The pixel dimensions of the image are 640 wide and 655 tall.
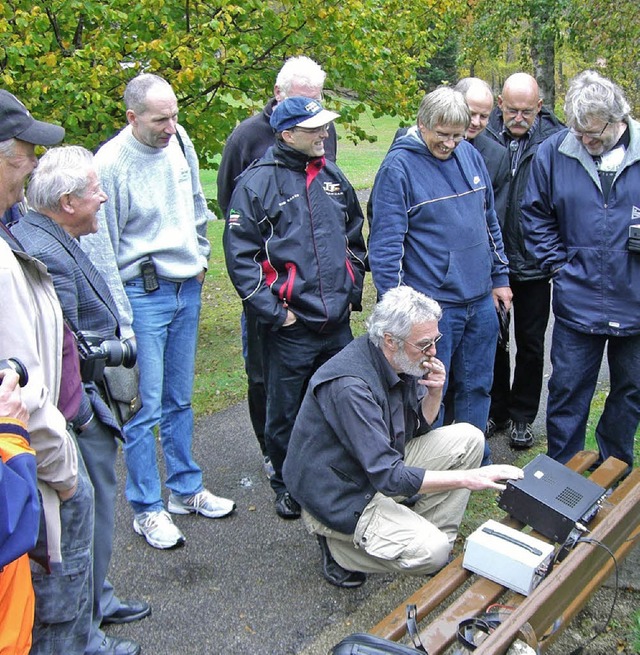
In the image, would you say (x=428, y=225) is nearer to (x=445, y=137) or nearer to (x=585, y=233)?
(x=445, y=137)

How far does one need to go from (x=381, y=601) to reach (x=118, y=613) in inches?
46.1

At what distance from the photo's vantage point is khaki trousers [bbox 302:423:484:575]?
10.9 feet

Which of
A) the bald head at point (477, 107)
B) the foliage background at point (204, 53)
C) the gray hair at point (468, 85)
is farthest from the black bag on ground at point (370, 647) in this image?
the foliage background at point (204, 53)

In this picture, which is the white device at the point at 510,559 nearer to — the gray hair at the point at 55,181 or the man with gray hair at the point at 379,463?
the man with gray hair at the point at 379,463

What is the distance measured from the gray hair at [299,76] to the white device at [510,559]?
256 centimetres

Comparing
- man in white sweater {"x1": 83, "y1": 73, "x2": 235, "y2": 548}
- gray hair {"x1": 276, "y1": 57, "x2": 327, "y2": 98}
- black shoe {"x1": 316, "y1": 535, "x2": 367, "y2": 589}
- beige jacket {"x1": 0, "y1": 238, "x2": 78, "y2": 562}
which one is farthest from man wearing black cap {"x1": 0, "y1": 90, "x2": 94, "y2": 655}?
gray hair {"x1": 276, "y1": 57, "x2": 327, "y2": 98}

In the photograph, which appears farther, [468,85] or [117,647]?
[468,85]

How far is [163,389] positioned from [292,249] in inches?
40.2

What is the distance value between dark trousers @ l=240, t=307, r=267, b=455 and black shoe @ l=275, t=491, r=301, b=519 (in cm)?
45

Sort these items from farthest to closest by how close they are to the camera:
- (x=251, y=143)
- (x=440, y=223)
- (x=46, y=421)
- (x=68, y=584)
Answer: (x=251, y=143) → (x=440, y=223) → (x=68, y=584) → (x=46, y=421)

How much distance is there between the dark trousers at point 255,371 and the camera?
434 cm

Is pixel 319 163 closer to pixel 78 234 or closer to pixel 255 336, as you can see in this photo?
pixel 255 336

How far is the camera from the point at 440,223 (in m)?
4.11

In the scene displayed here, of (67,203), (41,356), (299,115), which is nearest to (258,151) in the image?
(299,115)
